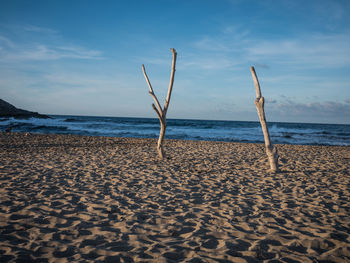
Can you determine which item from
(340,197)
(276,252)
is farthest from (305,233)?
(340,197)

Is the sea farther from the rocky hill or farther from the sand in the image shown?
the sand

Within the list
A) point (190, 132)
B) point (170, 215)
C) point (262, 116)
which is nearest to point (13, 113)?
point (190, 132)

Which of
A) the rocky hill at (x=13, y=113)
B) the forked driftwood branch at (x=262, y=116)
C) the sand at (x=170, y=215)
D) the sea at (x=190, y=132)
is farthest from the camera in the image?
the rocky hill at (x=13, y=113)

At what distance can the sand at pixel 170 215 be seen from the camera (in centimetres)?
257

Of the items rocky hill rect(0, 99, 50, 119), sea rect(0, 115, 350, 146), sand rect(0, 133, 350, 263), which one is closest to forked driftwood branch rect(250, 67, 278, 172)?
sand rect(0, 133, 350, 263)

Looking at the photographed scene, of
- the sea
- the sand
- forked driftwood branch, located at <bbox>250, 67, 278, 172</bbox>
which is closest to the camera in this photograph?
the sand

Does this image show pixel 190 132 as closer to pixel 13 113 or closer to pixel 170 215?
pixel 170 215

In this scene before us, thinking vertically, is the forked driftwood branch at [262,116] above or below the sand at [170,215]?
above

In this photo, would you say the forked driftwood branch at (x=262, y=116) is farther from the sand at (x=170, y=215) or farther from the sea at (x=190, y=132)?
the sea at (x=190, y=132)

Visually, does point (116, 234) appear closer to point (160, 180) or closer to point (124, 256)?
point (124, 256)

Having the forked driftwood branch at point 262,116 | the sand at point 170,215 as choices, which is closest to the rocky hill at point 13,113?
the sand at point 170,215

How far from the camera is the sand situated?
2572 millimetres

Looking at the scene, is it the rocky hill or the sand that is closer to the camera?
the sand

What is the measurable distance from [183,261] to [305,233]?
1.86m
